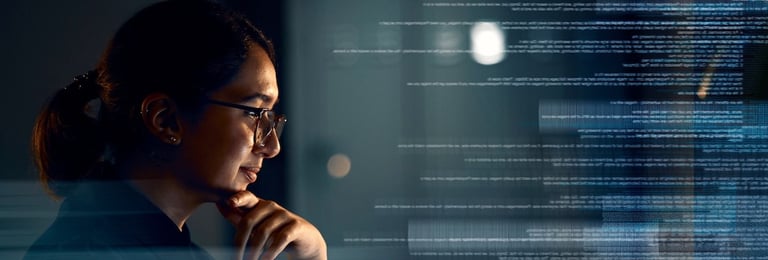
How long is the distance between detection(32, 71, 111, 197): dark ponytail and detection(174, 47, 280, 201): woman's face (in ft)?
0.50

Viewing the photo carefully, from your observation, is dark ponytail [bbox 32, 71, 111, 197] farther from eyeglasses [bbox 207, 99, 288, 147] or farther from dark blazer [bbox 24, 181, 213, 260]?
eyeglasses [bbox 207, 99, 288, 147]

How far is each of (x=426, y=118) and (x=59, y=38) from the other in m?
0.77

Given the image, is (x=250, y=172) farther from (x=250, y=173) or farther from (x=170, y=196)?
(x=170, y=196)

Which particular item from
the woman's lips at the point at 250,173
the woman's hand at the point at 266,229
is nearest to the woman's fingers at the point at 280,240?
the woman's hand at the point at 266,229

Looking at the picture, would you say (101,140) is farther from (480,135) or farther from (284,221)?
(480,135)

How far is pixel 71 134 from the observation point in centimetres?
124

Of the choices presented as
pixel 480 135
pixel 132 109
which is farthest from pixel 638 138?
pixel 132 109

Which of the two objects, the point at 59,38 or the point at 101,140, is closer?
the point at 101,140

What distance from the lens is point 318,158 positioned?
1525 millimetres

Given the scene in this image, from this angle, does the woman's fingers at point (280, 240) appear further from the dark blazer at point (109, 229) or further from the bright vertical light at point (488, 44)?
the bright vertical light at point (488, 44)

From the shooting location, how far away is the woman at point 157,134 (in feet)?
4.04

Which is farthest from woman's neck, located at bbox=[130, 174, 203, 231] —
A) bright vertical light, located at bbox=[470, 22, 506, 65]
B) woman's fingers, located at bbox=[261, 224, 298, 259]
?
bright vertical light, located at bbox=[470, 22, 506, 65]

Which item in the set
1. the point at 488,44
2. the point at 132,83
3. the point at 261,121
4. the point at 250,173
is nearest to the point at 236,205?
the point at 250,173

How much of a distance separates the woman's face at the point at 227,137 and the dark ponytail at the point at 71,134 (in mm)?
153
